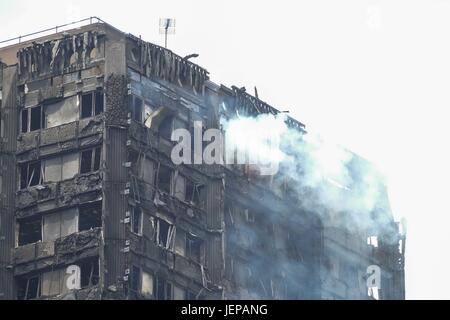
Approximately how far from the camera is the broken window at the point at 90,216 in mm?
135625

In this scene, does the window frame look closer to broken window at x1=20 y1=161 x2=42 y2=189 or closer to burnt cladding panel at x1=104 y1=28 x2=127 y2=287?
burnt cladding panel at x1=104 y1=28 x2=127 y2=287

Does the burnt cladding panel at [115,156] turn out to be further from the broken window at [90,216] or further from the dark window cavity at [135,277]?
the dark window cavity at [135,277]

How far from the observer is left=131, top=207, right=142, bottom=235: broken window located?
135875mm

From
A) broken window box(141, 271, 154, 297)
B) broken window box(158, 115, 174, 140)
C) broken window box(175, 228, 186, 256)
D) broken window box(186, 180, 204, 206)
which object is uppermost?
broken window box(158, 115, 174, 140)

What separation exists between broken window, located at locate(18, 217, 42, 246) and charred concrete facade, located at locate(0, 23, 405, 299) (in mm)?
89

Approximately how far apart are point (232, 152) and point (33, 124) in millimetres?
14417

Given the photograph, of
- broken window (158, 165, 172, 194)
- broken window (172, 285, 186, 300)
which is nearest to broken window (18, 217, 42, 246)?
broken window (158, 165, 172, 194)

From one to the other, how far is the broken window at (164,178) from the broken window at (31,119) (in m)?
8.19

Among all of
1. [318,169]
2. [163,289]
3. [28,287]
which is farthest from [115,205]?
[318,169]

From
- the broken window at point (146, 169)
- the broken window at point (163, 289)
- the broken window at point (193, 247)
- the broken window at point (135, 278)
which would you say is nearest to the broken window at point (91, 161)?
the broken window at point (146, 169)

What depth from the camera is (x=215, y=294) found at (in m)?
141

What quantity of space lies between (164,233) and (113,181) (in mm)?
5497
